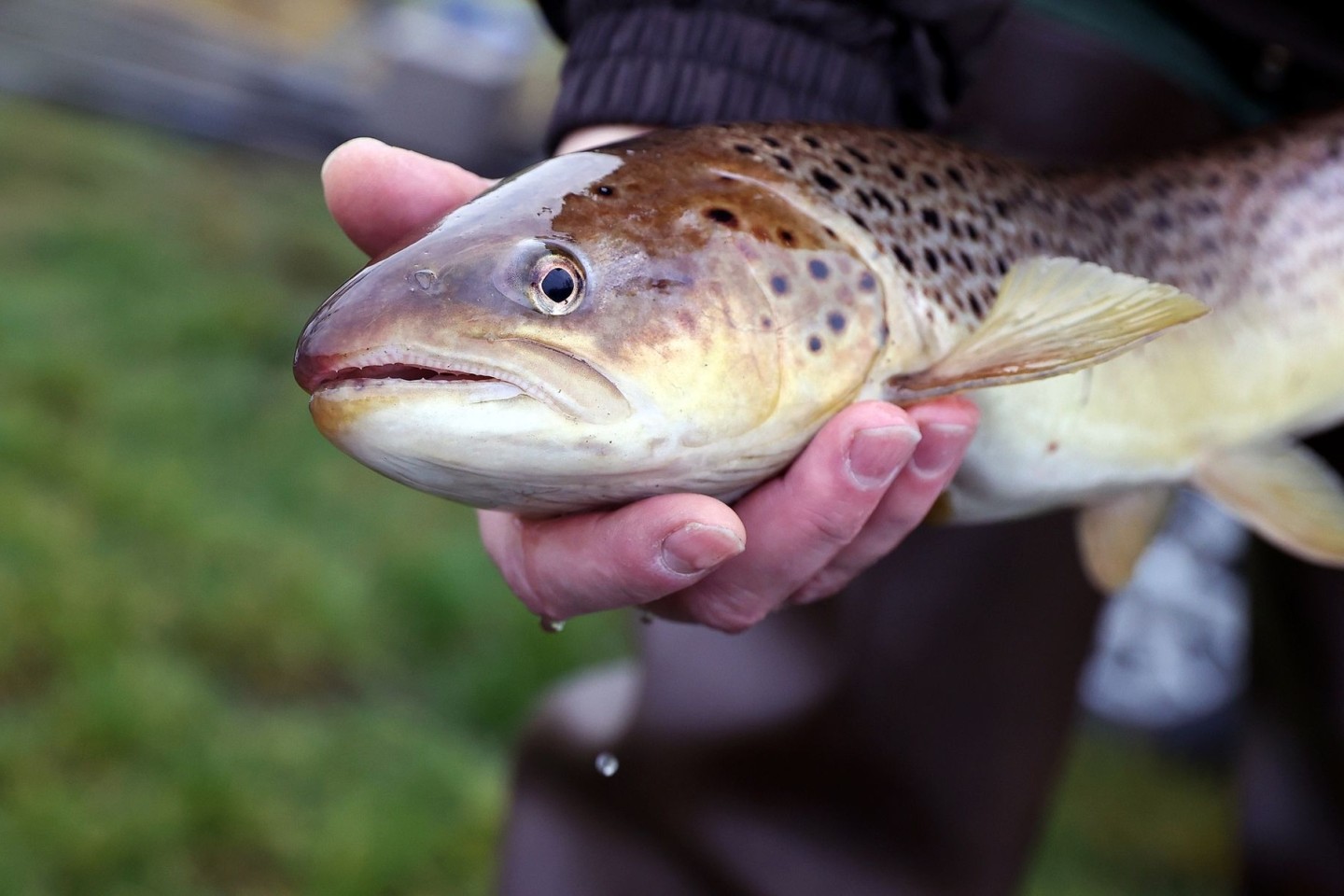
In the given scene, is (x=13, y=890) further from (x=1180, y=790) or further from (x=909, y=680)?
(x=1180, y=790)

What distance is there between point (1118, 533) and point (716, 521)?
0.89m

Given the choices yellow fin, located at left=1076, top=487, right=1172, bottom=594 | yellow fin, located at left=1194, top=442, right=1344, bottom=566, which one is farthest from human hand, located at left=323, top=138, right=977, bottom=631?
yellow fin, located at left=1194, top=442, right=1344, bottom=566

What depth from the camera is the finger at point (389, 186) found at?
1500 millimetres

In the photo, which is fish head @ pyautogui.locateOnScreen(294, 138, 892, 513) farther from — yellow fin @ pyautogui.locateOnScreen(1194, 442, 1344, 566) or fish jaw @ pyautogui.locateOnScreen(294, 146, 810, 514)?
yellow fin @ pyautogui.locateOnScreen(1194, 442, 1344, 566)

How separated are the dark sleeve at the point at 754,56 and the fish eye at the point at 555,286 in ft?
2.00

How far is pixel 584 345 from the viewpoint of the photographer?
1214 millimetres

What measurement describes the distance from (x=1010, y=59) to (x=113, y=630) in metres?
2.43

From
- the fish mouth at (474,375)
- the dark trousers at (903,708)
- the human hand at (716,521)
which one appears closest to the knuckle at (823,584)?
the human hand at (716,521)

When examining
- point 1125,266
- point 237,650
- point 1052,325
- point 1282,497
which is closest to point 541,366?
point 1052,325

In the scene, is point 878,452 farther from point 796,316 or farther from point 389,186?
point 389,186

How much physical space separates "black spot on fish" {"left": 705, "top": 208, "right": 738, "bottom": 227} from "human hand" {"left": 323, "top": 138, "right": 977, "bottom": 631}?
0.24 meters

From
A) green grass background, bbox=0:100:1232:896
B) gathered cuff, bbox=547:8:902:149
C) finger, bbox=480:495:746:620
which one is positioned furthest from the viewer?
green grass background, bbox=0:100:1232:896

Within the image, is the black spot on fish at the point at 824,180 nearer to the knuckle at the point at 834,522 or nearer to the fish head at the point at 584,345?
the fish head at the point at 584,345

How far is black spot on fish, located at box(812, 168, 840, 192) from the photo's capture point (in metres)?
1.48
